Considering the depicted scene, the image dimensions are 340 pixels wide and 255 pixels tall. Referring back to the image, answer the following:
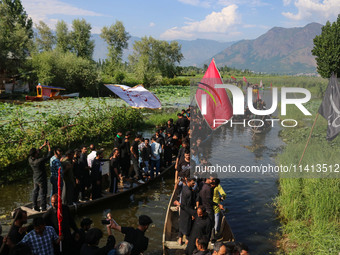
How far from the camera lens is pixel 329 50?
43.7 meters

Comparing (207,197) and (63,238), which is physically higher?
(207,197)

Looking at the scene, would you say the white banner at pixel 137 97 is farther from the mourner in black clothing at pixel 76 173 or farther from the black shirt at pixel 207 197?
the black shirt at pixel 207 197

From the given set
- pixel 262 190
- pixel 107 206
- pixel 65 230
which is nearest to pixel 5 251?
pixel 65 230

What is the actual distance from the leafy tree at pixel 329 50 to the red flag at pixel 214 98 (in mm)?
36664

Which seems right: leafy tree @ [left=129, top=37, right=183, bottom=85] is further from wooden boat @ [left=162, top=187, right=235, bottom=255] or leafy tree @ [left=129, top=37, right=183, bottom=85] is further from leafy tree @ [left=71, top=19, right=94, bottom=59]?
wooden boat @ [left=162, top=187, right=235, bottom=255]

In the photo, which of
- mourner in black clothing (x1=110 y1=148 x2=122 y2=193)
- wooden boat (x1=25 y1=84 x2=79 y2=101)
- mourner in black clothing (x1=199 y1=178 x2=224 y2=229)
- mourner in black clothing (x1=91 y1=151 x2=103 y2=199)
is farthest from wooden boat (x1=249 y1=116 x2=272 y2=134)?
wooden boat (x1=25 y1=84 x2=79 y2=101)

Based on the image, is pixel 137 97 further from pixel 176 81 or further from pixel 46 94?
pixel 176 81

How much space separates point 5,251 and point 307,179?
8898mm

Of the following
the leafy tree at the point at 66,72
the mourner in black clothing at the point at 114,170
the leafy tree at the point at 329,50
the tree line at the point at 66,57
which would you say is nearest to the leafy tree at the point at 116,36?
the tree line at the point at 66,57

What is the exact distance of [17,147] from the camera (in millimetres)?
12438

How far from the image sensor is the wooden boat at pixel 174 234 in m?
6.93

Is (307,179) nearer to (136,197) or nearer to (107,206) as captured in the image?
(136,197)

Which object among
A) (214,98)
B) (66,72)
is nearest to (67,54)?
(66,72)

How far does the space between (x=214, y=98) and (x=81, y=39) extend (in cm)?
4574
